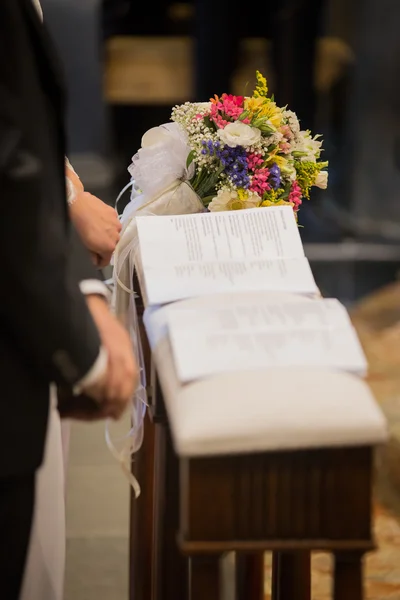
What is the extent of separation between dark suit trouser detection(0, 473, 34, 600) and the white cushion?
0.21 meters

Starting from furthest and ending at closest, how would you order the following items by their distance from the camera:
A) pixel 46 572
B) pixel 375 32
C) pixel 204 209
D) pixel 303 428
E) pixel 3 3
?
pixel 375 32, pixel 204 209, pixel 46 572, pixel 303 428, pixel 3 3

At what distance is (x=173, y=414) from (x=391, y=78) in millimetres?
5774

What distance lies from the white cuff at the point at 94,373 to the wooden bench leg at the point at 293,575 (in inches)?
25.1

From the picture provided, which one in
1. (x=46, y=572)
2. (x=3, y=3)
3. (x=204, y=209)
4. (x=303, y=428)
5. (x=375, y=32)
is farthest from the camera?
(x=375, y=32)

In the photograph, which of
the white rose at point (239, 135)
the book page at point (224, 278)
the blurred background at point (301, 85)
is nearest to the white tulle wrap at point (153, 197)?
the white rose at point (239, 135)

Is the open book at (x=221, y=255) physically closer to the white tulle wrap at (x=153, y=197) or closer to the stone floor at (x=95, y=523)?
the white tulle wrap at (x=153, y=197)

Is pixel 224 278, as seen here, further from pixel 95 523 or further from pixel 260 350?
pixel 95 523

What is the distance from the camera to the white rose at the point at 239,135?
191 centimetres

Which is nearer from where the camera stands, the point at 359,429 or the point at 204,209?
the point at 359,429

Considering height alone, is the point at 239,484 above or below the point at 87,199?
below

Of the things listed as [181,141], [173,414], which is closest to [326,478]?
[173,414]

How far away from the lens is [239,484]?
131 cm

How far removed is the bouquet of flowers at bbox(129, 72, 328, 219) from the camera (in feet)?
6.34

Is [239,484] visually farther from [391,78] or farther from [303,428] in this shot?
[391,78]
